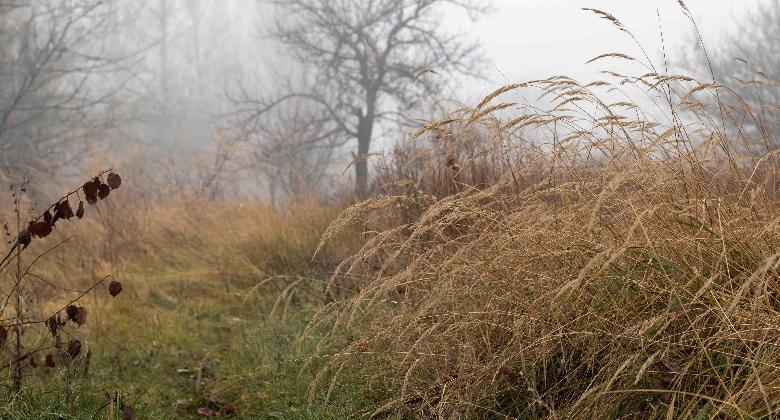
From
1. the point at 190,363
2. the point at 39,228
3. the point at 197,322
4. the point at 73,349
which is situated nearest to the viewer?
the point at 39,228

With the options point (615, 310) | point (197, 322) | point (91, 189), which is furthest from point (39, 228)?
point (197, 322)

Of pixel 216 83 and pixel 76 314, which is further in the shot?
pixel 216 83

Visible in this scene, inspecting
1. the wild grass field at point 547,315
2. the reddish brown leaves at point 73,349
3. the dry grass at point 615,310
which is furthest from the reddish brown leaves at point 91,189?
the dry grass at point 615,310

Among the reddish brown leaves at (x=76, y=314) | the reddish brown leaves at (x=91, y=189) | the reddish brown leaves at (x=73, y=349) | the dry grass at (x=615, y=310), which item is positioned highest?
the reddish brown leaves at (x=91, y=189)

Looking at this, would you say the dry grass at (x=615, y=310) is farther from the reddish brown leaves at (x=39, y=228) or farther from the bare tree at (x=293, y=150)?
the bare tree at (x=293, y=150)

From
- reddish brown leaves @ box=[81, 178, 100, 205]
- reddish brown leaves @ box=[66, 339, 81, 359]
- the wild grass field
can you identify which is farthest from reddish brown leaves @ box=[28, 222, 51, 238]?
the wild grass field

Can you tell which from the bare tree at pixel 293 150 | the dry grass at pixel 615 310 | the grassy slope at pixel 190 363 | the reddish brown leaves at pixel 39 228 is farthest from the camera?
the bare tree at pixel 293 150

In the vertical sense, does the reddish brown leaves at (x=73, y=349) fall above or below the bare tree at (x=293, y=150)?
below

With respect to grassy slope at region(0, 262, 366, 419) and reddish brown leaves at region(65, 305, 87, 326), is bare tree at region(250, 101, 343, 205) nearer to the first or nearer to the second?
grassy slope at region(0, 262, 366, 419)

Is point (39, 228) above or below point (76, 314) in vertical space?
above

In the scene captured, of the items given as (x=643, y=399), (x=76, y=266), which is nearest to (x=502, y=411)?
(x=643, y=399)

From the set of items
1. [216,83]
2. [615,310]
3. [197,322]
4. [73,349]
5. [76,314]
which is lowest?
[615,310]

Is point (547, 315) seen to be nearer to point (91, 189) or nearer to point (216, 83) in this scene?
point (91, 189)

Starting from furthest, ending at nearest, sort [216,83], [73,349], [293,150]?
[216,83] < [293,150] < [73,349]
